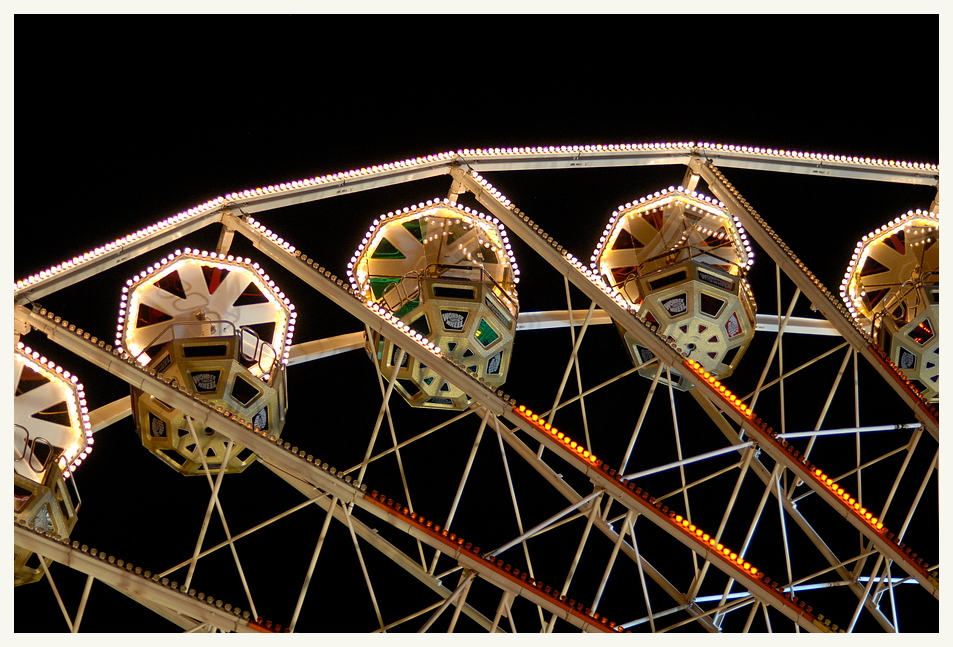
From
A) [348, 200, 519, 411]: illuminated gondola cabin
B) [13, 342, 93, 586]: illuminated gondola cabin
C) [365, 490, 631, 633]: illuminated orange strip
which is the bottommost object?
[365, 490, 631, 633]: illuminated orange strip

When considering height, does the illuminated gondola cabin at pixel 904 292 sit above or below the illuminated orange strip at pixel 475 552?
above

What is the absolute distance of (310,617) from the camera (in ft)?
77.9

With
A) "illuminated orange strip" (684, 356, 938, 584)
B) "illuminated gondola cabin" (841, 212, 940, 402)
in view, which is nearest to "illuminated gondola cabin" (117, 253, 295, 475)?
"illuminated orange strip" (684, 356, 938, 584)

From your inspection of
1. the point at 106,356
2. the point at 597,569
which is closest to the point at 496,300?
the point at 106,356

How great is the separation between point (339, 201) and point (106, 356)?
35.9 ft

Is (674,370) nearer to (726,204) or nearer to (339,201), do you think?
(726,204)

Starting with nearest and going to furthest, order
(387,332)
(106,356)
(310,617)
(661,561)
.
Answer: (106,356), (387,332), (310,617), (661,561)

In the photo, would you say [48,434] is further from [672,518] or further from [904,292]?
[904,292]

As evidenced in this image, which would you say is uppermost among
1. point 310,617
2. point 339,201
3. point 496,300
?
point 339,201

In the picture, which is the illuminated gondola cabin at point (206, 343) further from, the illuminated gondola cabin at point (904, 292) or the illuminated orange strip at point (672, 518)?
the illuminated gondola cabin at point (904, 292)

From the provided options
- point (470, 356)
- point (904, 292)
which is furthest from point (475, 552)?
point (904, 292)

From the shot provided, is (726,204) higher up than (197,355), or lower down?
higher up

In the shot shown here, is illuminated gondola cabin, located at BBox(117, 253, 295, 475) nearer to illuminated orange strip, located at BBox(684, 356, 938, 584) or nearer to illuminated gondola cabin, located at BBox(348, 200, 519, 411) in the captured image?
illuminated gondola cabin, located at BBox(348, 200, 519, 411)

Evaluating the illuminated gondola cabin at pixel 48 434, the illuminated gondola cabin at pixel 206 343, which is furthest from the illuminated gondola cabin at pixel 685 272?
the illuminated gondola cabin at pixel 48 434
